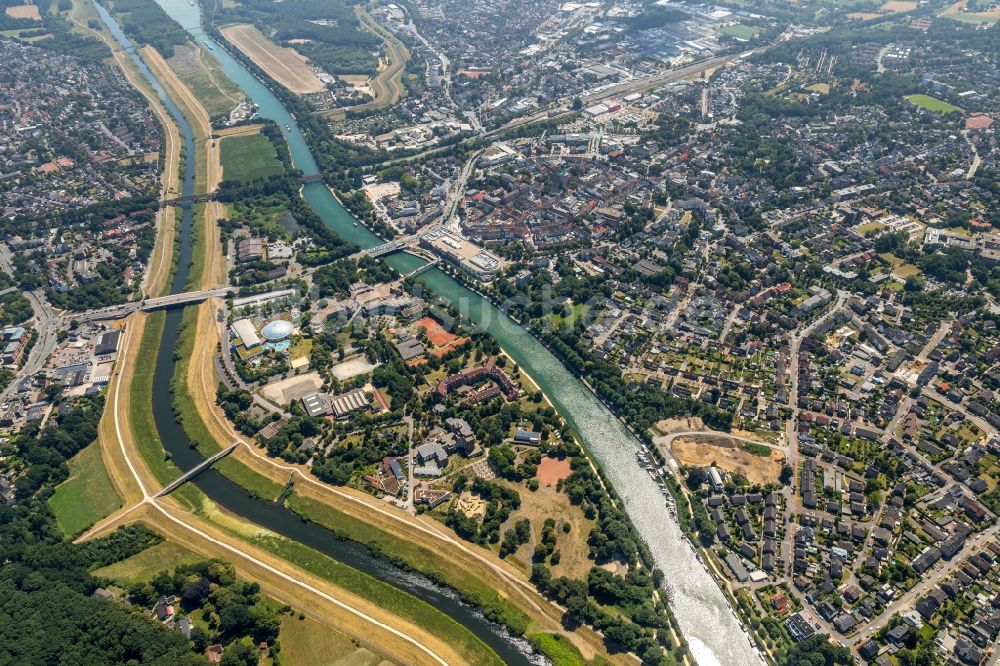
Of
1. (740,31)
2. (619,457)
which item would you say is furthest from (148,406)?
(740,31)

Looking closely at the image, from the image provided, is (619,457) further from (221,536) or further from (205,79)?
(205,79)

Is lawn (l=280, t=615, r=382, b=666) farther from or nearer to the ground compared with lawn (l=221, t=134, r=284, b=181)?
nearer to the ground

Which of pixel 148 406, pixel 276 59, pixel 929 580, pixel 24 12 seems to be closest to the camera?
pixel 929 580

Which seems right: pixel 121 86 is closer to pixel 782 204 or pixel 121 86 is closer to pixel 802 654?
pixel 782 204

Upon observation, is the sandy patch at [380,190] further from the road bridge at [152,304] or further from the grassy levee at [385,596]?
the grassy levee at [385,596]

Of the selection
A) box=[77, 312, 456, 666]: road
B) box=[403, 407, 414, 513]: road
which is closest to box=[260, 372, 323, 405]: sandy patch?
box=[403, 407, 414, 513]: road

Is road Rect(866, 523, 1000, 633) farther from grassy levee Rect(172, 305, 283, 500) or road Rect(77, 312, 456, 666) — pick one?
grassy levee Rect(172, 305, 283, 500)
